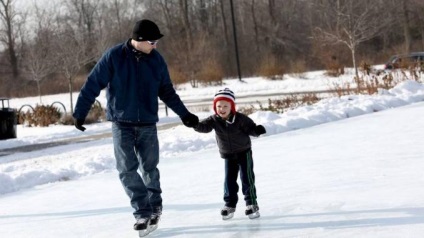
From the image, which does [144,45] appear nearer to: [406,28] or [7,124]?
[7,124]

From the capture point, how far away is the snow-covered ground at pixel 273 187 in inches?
158

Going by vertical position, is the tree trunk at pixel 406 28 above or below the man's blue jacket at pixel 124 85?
above

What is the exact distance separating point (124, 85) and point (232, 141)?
941mm

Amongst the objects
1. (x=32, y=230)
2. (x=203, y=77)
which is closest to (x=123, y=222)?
(x=32, y=230)

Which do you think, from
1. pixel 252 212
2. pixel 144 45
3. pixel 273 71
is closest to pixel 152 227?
pixel 252 212

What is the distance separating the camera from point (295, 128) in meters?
10.5

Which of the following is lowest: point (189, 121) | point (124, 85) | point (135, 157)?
point (135, 157)

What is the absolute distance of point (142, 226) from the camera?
13.0 ft

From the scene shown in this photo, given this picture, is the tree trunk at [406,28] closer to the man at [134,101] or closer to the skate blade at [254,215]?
the skate blade at [254,215]

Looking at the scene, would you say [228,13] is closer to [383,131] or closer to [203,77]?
[203,77]

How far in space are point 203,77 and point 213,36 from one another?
1572cm

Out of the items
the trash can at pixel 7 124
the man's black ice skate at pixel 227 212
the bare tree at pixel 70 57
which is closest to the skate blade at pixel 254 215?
the man's black ice skate at pixel 227 212

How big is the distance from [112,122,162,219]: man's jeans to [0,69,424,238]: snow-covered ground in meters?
0.32

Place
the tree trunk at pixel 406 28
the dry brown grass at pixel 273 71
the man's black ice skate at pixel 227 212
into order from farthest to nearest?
the tree trunk at pixel 406 28 → the dry brown grass at pixel 273 71 → the man's black ice skate at pixel 227 212
